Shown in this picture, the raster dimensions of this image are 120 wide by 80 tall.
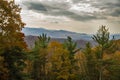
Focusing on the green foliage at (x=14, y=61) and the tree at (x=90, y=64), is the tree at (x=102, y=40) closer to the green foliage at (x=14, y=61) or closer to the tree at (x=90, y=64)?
the tree at (x=90, y=64)

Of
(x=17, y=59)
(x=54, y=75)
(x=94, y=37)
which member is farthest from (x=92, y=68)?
(x=17, y=59)

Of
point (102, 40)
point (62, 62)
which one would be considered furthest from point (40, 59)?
point (102, 40)

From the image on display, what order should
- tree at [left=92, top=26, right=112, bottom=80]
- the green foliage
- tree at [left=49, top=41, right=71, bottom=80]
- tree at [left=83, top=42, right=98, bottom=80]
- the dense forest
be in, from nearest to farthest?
the dense forest
the green foliage
tree at [left=92, top=26, right=112, bottom=80]
tree at [left=49, top=41, right=71, bottom=80]
tree at [left=83, top=42, right=98, bottom=80]

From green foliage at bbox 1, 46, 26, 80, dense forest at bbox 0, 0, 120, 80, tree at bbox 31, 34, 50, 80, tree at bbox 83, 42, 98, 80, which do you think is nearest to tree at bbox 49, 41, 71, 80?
dense forest at bbox 0, 0, 120, 80

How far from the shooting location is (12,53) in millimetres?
38312

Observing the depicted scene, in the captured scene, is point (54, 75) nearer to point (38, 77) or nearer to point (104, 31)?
point (38, 77)

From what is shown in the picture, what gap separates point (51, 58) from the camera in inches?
2955

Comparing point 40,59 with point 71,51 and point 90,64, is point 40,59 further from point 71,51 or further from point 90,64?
point 90,64

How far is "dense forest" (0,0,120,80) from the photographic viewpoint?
95.5 feet

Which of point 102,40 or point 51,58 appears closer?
point 102,40

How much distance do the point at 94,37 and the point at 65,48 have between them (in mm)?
11687

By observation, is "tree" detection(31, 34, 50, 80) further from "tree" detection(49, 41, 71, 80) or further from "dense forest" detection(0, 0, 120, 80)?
"tree" detection(49, 41, 71, 80)

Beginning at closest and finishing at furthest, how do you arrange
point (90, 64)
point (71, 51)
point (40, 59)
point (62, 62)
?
point (62, 62), point (71, 51), point (40, 59), point (90, 64)

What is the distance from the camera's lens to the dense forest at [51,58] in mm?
29109
